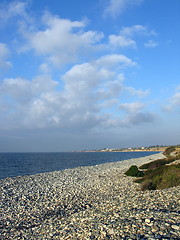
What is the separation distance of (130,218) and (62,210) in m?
6.26

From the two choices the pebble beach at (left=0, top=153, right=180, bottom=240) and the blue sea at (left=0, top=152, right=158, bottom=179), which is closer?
the pebble beach at (left=0, top=153, right=180, bottom=240)

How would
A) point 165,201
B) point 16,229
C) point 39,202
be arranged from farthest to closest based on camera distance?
point 39,202 → point 165,201 → point 16,229

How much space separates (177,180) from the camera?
16.7 meters

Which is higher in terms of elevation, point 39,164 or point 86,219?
point 86,219

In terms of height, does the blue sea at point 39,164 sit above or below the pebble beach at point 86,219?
below

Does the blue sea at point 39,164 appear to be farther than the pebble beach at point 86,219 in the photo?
Yes

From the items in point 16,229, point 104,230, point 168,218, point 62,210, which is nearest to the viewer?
point 104,230

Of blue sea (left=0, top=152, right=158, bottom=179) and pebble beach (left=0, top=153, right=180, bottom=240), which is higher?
pebble beach (left=0, top=153, right=180, bottom=240)

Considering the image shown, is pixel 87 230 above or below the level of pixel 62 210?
above

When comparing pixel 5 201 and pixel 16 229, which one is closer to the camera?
pixel 16 229

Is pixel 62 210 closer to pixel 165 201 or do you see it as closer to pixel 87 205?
pixel 87 205

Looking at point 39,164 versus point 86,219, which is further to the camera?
point 39,164

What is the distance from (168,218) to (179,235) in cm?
172

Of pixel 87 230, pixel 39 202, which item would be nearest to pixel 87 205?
pixel 39 202
